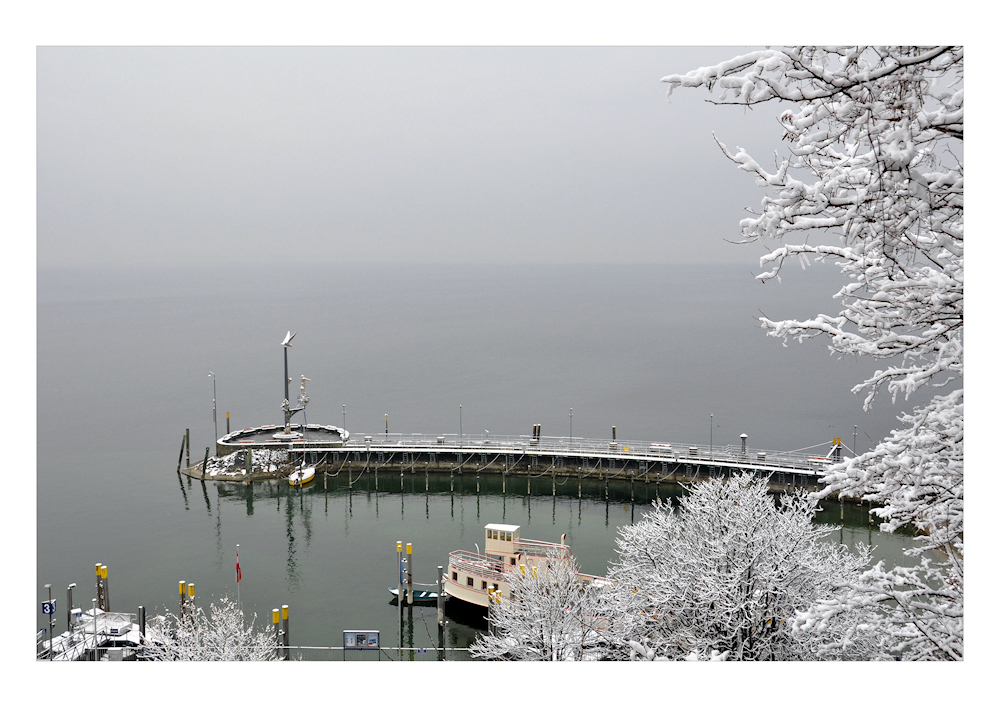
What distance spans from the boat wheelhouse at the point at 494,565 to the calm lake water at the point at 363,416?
0.97 m

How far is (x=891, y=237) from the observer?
214 inches

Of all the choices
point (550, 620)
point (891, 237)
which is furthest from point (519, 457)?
point (891, 237)

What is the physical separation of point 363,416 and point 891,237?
49833 millimetres

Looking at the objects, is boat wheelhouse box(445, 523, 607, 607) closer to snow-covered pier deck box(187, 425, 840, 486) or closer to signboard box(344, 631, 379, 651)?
signboard box(344, 631, 379, 651)

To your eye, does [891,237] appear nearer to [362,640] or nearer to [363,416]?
[362,640]

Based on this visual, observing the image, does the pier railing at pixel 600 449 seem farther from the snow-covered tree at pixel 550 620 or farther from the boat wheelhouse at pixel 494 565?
the snow-covered tree at pixel 550 620

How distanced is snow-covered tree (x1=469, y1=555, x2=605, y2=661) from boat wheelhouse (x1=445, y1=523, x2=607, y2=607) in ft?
10.1

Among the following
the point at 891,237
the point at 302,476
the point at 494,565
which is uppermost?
the point at 891,237

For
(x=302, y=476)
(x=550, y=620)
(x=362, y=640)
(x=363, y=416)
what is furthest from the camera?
(x=363, y=416)

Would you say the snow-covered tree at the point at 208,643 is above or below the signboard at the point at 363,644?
above

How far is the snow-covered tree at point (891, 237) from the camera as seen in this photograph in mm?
5348

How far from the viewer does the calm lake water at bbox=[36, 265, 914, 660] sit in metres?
27.0

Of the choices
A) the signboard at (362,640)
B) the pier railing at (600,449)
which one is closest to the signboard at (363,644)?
the signboard at (362,640)

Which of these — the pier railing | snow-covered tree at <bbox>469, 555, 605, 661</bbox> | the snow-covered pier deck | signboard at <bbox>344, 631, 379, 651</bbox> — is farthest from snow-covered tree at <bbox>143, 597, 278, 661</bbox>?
the pier railing
